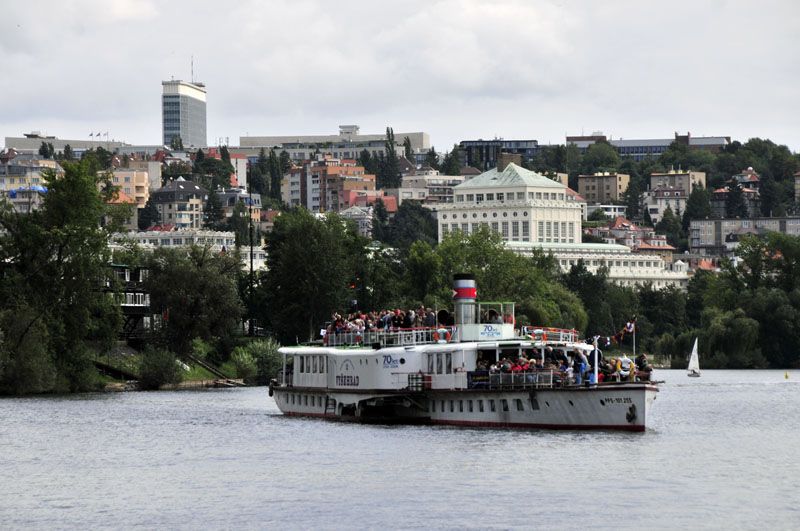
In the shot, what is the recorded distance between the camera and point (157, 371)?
118m

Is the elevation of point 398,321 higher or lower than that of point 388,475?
higher

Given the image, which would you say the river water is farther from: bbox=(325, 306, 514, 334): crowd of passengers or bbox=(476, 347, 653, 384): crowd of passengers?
bbox=(325, 306, 514, 334): crowd of passengers

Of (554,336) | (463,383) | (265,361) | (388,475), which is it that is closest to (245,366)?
(265,361)

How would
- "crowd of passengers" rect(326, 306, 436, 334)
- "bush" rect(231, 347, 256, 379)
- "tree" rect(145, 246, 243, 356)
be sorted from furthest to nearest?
"bush" rect(231, 347, 256, 379) < "tree" rect(145, 246, 243, 356) < "crowd of passengers" rect(326, 306, 436, 334)

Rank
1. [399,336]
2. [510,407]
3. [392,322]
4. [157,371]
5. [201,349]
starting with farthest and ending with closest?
[201,349] → [157,371] → [392,322] → [399,336] → [510,407]

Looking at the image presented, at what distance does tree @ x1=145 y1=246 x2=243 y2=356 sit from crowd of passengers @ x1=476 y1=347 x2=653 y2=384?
54.0 meters

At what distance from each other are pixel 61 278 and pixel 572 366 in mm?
48527

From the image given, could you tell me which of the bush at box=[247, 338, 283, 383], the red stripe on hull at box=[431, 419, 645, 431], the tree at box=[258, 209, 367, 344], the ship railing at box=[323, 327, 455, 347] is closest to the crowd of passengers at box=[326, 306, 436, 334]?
the ship railing at box=[323, 327, 455, 347]

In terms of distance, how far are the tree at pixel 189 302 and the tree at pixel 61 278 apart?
10680mm

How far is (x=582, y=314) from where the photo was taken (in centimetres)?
17588

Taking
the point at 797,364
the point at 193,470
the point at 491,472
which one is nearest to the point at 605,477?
the point at 491,472

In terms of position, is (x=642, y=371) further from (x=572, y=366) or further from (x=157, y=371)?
(x=157, y=371)

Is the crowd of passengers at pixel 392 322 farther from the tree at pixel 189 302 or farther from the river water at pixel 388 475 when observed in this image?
the tree at pixel 189 302

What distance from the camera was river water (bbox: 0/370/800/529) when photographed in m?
52.5
